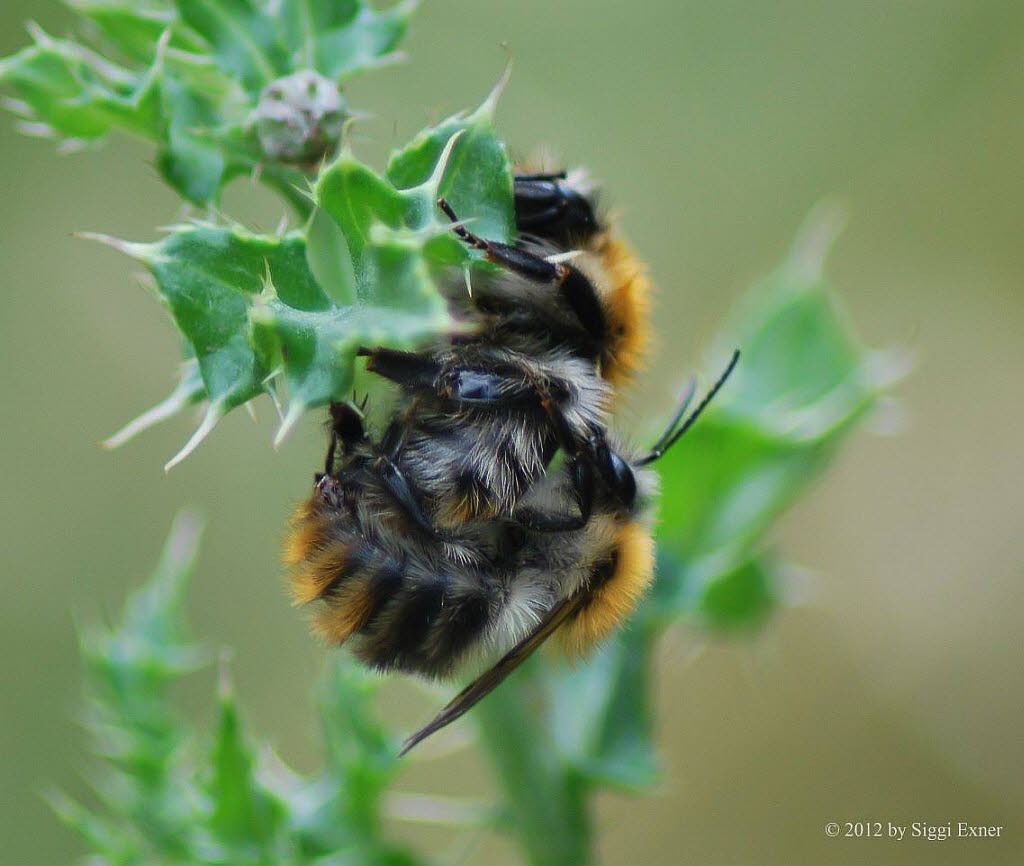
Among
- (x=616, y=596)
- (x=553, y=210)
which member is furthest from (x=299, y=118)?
(x=616, y=596)

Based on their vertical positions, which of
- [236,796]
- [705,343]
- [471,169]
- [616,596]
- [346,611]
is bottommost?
[705,343]

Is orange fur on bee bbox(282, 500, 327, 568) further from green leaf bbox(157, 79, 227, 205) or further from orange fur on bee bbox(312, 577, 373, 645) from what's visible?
green leaf bbox(157, 79, 227, 205)

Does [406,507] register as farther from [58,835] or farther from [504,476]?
[58,835]

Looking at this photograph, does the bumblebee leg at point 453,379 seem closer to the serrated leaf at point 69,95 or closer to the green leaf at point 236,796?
the serrated leaf at point 69,95

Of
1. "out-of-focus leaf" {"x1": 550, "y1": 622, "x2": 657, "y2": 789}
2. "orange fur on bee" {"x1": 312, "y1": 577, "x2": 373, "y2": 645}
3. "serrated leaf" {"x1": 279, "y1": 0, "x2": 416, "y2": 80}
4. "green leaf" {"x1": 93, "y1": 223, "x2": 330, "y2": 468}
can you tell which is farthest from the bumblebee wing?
"serrated leaf" {"x1": 279, "y1": 0, "x2": 416, "y2": 80}

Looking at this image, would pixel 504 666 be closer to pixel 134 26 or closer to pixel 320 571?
pixel 320 571

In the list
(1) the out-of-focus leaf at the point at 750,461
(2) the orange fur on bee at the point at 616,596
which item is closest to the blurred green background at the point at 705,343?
(1) the out-of-focus leaf at the point at 750,461
